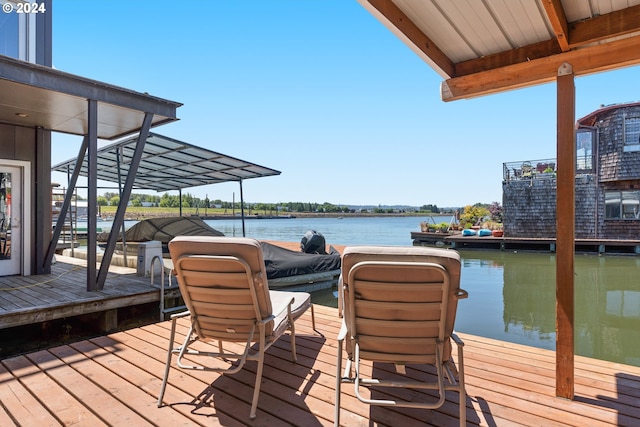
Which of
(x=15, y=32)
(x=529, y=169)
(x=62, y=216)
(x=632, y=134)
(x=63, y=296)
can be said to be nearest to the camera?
(x=63, y=296)

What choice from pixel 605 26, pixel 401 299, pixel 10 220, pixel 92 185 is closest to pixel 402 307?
pixel 401 299

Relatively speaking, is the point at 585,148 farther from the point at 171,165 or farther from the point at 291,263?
the point at 171,165

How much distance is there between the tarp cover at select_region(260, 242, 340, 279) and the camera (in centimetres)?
744

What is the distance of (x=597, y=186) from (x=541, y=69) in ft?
61.3

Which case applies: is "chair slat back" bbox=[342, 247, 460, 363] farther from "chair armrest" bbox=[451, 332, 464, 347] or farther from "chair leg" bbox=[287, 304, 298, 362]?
"chair leg" bbox=[287, 304, 298, 362]

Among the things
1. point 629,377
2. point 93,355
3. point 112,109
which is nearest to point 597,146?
point 629,377

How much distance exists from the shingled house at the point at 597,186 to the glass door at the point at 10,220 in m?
19.9

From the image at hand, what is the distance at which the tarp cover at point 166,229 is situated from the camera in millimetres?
9555

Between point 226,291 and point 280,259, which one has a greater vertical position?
point 226,291

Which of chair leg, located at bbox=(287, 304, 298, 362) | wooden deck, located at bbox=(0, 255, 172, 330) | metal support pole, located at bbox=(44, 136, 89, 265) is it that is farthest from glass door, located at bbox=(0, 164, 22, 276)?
chair leg, located at bbox=(287, 304, 298, 362)

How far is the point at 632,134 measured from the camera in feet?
53.6

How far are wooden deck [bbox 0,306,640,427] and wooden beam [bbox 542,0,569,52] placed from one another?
2.14m

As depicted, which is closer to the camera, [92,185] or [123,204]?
[92,185]

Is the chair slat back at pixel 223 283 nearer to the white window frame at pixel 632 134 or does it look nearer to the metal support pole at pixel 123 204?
the metal support pole at pixel 123 204
